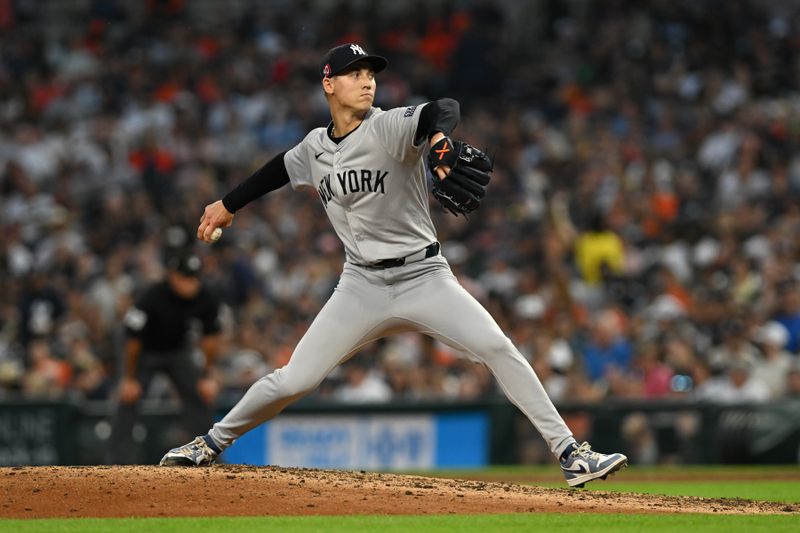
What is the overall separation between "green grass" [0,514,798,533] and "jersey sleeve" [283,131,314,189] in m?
1.74

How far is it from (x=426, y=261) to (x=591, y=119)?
10.7 metres

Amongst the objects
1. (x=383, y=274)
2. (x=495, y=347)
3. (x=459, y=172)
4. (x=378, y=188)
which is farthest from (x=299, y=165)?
(x=495, y=347)

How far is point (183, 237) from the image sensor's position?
1019cm

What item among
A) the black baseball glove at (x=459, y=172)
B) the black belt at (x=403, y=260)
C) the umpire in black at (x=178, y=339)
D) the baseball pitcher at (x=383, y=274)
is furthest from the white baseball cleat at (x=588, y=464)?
the umpire in black at (x=178, y=339)

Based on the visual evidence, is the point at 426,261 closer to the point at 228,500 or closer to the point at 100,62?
the point at 228,500

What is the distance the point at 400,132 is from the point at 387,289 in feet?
2.49

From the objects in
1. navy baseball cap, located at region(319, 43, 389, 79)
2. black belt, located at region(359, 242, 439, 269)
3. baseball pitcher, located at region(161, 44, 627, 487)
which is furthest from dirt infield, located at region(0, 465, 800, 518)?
navy baseball cap, located at region(319, 43, 389, 79)

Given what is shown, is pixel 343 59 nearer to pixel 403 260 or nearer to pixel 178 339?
Result: pixel 403 260

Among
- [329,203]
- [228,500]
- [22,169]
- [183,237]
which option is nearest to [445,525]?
[228,500]

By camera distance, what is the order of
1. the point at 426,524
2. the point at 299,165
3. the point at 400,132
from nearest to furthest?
the point at 426,524, the point at 400,132, the point at 299,165

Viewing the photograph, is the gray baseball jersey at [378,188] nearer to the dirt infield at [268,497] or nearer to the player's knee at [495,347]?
the player's knee at [495,347]

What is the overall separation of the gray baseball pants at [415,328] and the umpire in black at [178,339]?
12.5ft

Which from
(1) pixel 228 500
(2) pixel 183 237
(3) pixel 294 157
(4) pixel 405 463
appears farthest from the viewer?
(4) pixel 405 463

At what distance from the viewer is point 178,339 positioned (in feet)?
33.8
